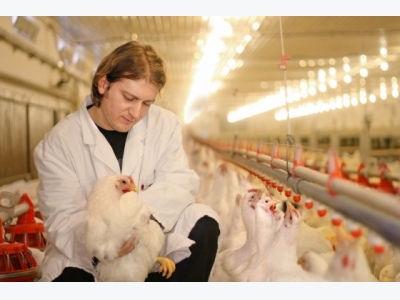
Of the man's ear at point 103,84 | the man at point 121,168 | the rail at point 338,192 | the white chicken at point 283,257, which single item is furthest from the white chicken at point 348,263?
the man's ear at point 103,84

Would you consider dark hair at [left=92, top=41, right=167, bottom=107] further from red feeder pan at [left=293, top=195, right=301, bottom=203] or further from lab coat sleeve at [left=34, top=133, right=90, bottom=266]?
red feeder pan at [left=293, top=195, right=301, bottom=203]

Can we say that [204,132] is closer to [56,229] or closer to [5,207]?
[5,207]

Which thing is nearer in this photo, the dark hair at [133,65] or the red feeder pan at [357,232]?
the red feeder pan at [357,232]

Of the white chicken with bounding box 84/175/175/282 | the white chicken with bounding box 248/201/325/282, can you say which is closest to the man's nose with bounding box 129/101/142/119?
the white chicken with bounding box 84/175/175/282

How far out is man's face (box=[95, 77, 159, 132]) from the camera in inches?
73.7

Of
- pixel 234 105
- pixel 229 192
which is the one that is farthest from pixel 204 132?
pixel 229 192

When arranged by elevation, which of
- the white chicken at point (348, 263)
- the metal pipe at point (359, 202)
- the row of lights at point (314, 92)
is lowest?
the white chicken at point (348, 263)

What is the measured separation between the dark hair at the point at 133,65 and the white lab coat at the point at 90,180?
0.21 meters

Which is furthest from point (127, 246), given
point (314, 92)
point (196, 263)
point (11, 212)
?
point (314, 92)

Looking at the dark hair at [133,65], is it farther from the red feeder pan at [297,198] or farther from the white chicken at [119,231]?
the red feeder pan at [297,198]

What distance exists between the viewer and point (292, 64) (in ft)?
9.36

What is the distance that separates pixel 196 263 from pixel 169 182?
300 millimetres

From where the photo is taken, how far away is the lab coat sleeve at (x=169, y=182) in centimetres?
194

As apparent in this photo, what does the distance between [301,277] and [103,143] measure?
2.66 feet
